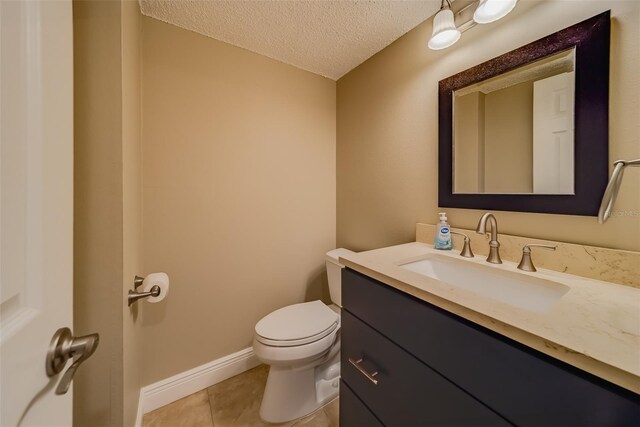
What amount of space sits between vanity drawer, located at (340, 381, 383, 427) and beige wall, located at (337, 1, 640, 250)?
0.81 m

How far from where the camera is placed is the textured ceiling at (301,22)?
1138 millimetres

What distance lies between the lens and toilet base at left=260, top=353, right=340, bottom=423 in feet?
3.84

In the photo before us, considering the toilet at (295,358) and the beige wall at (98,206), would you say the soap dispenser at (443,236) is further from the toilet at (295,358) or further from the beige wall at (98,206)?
the beige wall at (98,206)

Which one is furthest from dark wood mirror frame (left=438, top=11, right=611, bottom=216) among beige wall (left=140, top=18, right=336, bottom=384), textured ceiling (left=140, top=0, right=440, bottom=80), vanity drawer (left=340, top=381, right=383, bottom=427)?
beige wall (left=140, top=18, right=336, bottom=384)

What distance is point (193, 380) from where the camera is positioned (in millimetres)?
1354

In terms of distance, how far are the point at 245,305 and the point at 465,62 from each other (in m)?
1.79

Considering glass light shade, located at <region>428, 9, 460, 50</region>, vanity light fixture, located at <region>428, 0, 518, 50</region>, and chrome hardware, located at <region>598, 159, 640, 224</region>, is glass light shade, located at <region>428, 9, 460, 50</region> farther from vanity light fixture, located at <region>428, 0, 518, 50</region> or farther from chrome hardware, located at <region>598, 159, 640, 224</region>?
chrome hardware, located at <region>598, 159, 640, 224</region>

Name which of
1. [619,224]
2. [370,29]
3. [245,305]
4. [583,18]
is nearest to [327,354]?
[245,305]

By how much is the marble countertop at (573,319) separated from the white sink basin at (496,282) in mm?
39

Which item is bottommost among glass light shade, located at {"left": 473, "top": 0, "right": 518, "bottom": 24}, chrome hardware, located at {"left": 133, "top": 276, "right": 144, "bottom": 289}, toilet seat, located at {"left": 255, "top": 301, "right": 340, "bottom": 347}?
toilet seat, located at {"left": 255, "top": 301, "right": 340, "bottom": 347}

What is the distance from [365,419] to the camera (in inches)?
32.7

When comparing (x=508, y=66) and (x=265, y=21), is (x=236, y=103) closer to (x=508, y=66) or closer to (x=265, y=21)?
(x=265, y=21)
